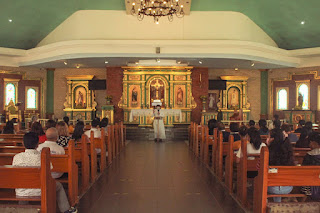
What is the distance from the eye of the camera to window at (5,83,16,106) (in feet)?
66.8

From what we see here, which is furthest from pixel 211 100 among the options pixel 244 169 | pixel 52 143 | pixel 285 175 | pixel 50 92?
pixel 285 175

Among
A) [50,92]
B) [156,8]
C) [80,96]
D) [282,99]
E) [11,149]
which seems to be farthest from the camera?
[80,96]

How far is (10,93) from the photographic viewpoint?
67.4 ft

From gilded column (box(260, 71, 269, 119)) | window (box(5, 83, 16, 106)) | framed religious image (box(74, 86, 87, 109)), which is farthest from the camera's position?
gilded column (box(260, 71, 269, 119))

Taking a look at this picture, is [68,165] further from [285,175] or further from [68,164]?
[285,175]

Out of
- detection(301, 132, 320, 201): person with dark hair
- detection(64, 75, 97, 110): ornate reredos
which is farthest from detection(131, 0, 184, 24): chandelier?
detection(64, 75, 97, 110): ornate reredos

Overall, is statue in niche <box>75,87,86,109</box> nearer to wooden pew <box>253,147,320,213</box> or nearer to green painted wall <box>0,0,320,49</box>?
green painted wall <box>0,0,320,49</box>

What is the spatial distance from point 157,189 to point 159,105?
924cm

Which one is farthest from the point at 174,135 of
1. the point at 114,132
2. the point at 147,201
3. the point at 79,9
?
the point at 147,201

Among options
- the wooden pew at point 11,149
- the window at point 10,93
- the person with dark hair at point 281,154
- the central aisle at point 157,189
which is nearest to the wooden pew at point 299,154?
the person with dark hair at point 281,154

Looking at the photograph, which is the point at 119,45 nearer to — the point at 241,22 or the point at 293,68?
the point at 241,22

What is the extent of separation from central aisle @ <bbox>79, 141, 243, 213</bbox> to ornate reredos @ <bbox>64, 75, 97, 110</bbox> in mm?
11887

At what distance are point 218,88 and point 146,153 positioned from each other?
11076mm

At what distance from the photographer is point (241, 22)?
55.9 feet
